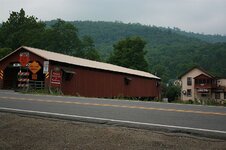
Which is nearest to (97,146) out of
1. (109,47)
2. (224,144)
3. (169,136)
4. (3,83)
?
(169,136)

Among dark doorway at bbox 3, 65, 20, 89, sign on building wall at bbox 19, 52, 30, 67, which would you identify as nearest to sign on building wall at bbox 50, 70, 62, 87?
sign on building wall at bbox 19, 52, 30, 67

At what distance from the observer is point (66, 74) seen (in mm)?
26969

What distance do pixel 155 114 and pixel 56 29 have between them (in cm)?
5990

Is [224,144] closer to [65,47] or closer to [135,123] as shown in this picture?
[135,123]

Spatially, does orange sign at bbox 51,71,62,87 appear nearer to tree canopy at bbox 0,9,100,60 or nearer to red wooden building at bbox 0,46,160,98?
red wooden building at bbox 0,46,160,98

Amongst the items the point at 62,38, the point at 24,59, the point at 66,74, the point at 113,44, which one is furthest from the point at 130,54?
the point at 24,59

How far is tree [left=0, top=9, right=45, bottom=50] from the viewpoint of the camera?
196ft

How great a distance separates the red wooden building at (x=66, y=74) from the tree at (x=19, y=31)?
95.7 feet

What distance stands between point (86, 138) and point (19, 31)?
59854 millimetres

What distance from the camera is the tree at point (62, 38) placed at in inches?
2529

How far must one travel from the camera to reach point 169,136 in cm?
582

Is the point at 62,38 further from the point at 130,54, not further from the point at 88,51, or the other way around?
the point at 130,54

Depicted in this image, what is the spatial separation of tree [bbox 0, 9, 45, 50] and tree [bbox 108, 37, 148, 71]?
16321mm

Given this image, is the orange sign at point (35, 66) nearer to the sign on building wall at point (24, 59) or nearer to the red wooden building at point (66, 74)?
the red wooden building at point (66, 74)
